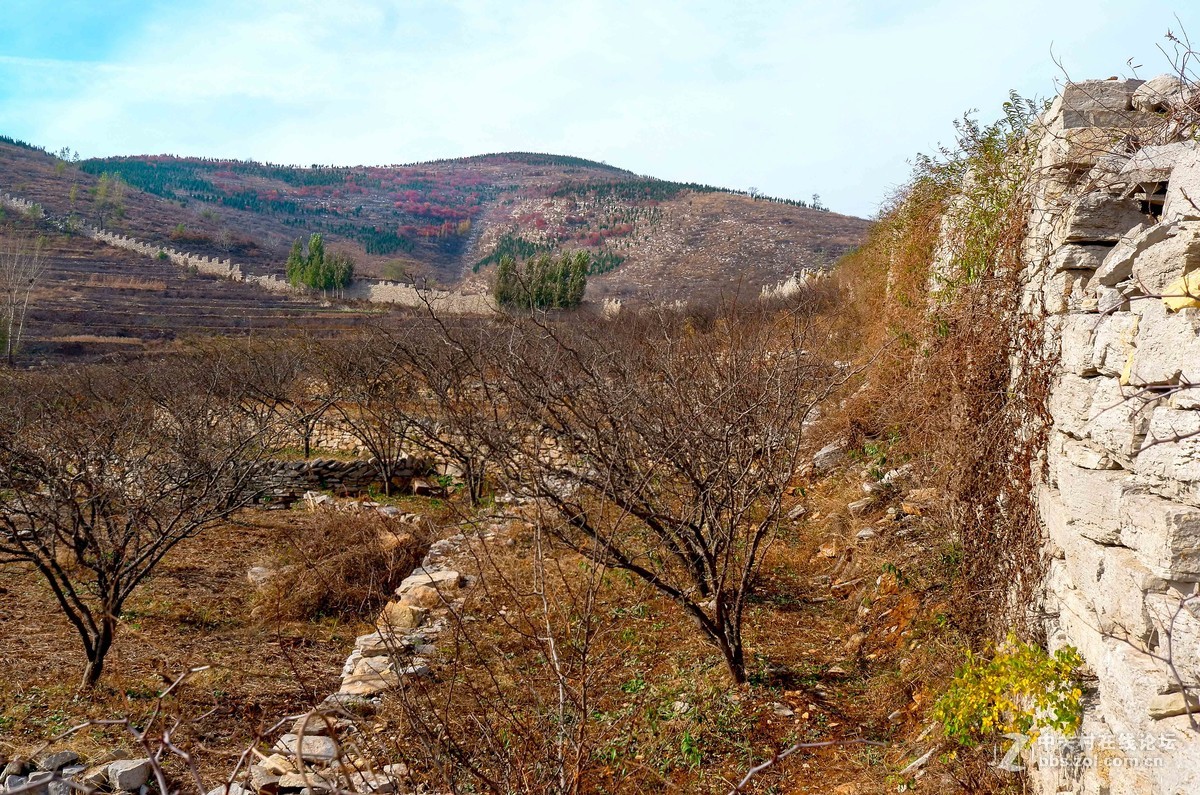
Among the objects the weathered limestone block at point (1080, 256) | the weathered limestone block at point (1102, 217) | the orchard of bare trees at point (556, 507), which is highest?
the weathered limestone block at point (1102, 217)

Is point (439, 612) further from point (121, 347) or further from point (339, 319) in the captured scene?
point (339, 319)

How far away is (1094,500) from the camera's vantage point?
92.7 inches

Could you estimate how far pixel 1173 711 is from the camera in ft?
6.03

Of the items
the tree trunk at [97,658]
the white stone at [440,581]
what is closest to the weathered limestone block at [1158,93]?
the white stone at [440,581]

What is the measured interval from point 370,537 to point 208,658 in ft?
7.05

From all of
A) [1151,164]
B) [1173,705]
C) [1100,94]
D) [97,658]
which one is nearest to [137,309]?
[97,658]

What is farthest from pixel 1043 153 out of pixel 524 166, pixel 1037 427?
pixel 524 166

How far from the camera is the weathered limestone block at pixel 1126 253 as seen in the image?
2314mm

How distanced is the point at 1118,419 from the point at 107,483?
25.4 ft

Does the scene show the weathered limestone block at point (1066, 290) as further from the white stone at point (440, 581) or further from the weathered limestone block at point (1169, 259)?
the white stone at point (440, 581)

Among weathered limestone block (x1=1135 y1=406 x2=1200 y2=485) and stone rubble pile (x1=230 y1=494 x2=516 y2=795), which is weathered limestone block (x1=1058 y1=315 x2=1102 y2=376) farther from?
stone rubble pile (x1=230 y1=494 x2=516 y2=795)

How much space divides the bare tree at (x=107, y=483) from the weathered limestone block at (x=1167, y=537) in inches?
112

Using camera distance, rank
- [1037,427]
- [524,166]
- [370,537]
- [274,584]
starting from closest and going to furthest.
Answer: [1037,427] → [274,584] → [370,537] → [524,166]

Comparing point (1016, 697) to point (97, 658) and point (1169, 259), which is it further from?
point (97, 658)
